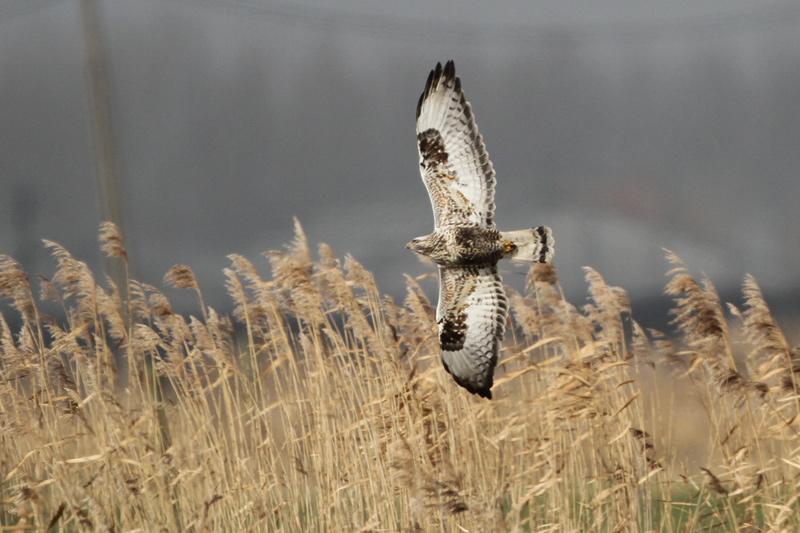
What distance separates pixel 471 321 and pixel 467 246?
27 centimetres

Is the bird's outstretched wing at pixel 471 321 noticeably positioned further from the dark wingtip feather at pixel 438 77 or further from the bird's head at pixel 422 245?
the dark wingtip feather at pixel 438 77

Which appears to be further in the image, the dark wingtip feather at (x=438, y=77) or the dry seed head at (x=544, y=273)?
the dry seed head at (x=544, y=273)

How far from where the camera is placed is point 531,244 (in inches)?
151

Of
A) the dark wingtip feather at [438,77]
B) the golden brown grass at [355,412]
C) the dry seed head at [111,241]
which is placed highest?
the dark wingtip feather at [438,77]

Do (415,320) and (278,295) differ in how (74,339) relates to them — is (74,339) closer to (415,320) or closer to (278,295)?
(278,295)

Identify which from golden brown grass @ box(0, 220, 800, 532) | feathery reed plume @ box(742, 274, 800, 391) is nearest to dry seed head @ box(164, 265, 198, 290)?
golden brown grass @ box(0, 220, 800, 532)

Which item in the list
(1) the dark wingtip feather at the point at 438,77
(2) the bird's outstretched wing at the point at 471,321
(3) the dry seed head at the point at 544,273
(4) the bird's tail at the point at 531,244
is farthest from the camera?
(3) the dry seed head at the point at 544,273

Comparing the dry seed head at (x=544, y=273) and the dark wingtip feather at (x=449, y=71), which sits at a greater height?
the dark wingtip feather at (x=449, y=71)

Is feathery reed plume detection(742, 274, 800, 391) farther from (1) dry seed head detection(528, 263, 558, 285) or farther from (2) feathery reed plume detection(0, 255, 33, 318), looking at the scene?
(2) feathery reed plume detection(0, 255, 33, 318)

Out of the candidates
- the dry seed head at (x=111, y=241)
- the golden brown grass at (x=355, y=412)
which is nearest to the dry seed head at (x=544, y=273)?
the golden brown grass at (x=355, y=412)

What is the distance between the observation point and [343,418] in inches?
167

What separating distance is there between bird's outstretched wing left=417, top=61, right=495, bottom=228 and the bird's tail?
0.12 metres

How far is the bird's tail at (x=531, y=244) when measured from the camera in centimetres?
381

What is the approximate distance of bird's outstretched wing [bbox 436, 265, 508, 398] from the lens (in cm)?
391
